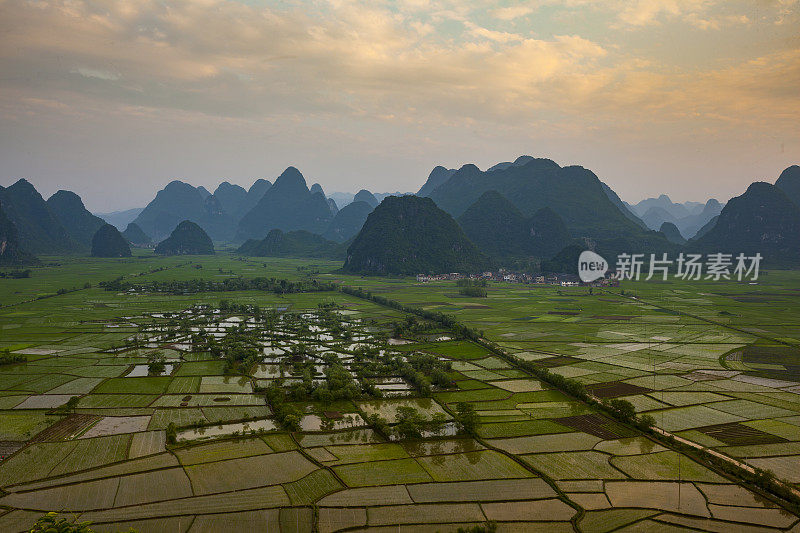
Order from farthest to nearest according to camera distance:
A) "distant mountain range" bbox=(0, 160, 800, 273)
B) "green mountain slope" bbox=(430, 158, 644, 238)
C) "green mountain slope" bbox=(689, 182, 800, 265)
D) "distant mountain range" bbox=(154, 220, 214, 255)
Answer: "distant mountain range" bbox=(154, 220, 214, 255), "green mountain slope" bbox=(430, 158, 644, 238), "green mountain slope" bbox=(689, 182, 800, 265), "distant mountain range" bbox=(0, 160, 800, 273)

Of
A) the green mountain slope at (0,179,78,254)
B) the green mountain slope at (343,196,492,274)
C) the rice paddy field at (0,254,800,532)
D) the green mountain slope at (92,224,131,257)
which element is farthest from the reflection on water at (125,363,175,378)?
the green mountain slope at (0,179,78,254)

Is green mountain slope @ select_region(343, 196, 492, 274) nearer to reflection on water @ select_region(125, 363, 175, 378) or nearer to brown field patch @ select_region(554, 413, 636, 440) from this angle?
reflection on water @ select_region(125, 363, 175, 378)

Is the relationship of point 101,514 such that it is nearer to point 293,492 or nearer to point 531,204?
point 293,492

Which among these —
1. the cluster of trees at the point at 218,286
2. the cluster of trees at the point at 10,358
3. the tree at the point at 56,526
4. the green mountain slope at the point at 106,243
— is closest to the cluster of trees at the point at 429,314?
the cluster of trees at the point at 218,286

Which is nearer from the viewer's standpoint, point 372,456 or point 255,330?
point 372,456

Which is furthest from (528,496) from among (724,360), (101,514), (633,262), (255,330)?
(633,262)

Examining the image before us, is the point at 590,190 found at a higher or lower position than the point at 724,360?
higher
